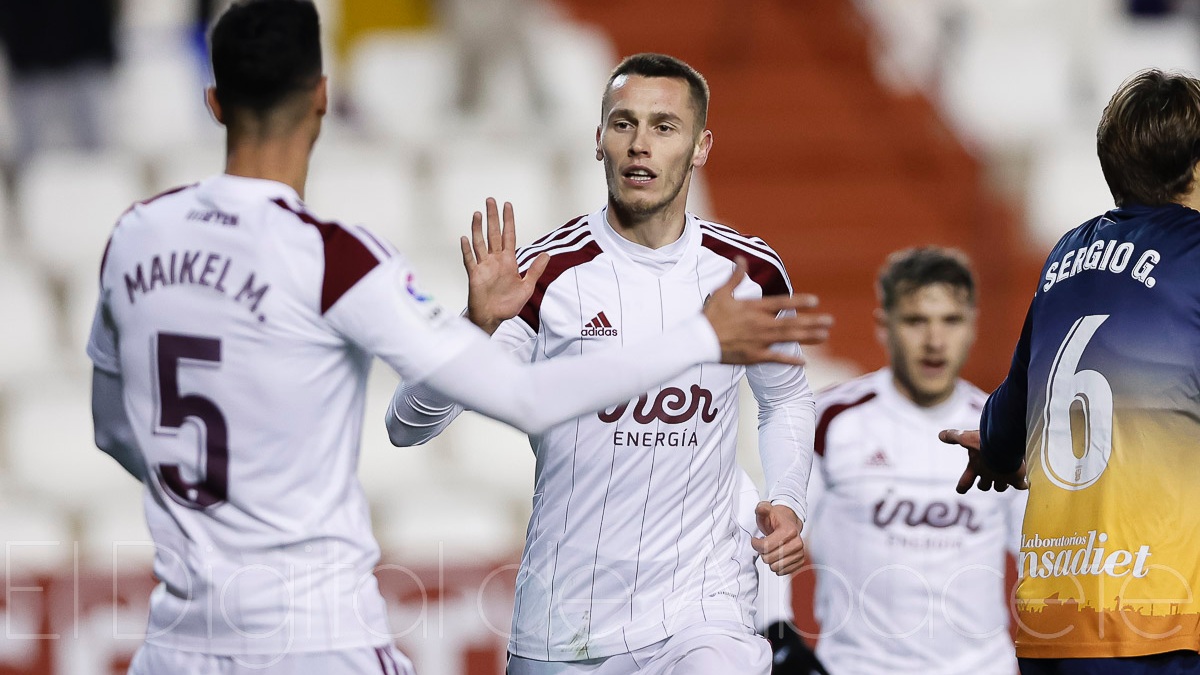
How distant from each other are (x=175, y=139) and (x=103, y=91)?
1.89ft

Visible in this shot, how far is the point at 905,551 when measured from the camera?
604 cm

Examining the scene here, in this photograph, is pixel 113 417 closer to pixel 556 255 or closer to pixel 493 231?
pixel 493 231

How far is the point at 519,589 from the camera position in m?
4.58

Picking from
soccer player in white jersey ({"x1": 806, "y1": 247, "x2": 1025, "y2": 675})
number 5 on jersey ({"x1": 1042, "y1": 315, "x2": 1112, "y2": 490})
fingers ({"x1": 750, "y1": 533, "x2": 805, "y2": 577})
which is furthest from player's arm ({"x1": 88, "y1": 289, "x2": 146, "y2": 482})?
soccer player in white jersey ({"x1": 806, "y1": 247, "x2": 1025, "y2": 675})

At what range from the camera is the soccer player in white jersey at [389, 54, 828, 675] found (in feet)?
14.4

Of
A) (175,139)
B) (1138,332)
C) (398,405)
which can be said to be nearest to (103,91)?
(175,139)

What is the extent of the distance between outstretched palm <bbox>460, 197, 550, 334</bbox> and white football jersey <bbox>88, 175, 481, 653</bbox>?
0.91 meters

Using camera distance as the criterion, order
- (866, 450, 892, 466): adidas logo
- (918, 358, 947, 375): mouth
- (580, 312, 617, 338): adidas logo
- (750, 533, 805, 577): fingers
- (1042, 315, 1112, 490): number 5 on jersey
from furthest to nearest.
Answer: (918, 358, 947, 375): mouth → (866, 450, 892, 466): adidas logo → (580, 312, 617, 338): adidas logo → (750, 533, 805, 577): fingers → (1042, 315, 1112, 490): number 5 on jersey

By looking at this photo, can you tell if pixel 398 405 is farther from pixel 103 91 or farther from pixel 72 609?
pixel 103 91

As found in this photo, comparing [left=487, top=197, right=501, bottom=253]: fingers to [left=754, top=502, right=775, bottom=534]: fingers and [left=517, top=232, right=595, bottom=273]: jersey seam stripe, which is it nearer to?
[left=517, top=232, right=595, bottom=273]: jersey seam stripe

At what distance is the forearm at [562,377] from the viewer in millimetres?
3113

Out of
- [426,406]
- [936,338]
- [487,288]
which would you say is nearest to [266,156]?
[487,288]

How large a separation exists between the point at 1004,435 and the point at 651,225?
4.25ft

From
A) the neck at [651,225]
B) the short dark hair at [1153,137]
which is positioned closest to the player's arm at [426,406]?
the neck at [651,225]
